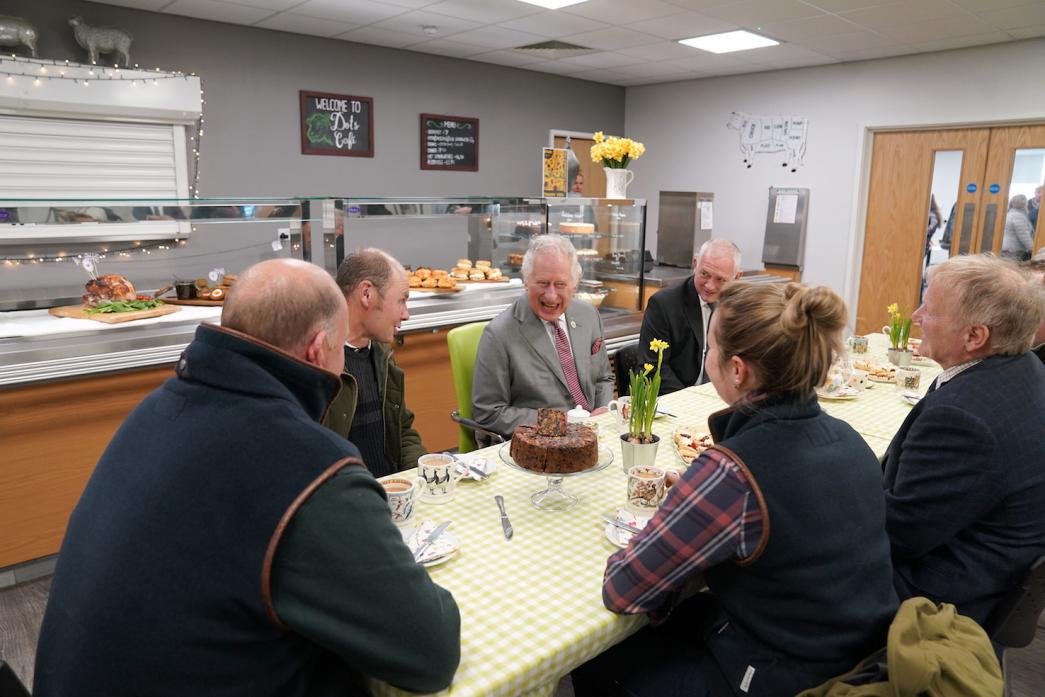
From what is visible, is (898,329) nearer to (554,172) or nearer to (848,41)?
(554,172)

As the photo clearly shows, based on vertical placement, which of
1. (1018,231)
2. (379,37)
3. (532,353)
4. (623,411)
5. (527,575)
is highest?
(379,37)

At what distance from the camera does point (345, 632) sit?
3.08 ft

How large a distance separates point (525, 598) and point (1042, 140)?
566 centimetres

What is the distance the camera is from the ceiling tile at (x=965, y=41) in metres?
4.77

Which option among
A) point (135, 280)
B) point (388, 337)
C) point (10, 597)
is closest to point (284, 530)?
point (388, 337)

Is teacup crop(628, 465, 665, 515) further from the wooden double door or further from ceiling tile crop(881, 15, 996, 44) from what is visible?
the wooden double door

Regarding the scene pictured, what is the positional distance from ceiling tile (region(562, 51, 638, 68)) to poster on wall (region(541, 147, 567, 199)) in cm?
213

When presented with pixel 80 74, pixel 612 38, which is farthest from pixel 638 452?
pixel 612 38

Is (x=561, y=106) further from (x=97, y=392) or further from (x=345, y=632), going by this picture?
(x=345, y=632)

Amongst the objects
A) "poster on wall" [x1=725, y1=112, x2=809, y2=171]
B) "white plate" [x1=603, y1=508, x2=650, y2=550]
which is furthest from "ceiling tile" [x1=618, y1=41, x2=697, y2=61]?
"white plate" [x1=603, y1=508, x2=650, y2=550]

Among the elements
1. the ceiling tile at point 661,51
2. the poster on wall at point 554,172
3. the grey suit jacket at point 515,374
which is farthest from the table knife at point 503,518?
the ceiling tile at point 661,51

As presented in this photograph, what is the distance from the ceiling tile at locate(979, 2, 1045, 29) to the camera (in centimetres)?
410

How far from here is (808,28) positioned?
4.66 meters

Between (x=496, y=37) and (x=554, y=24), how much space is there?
0.61 metres
